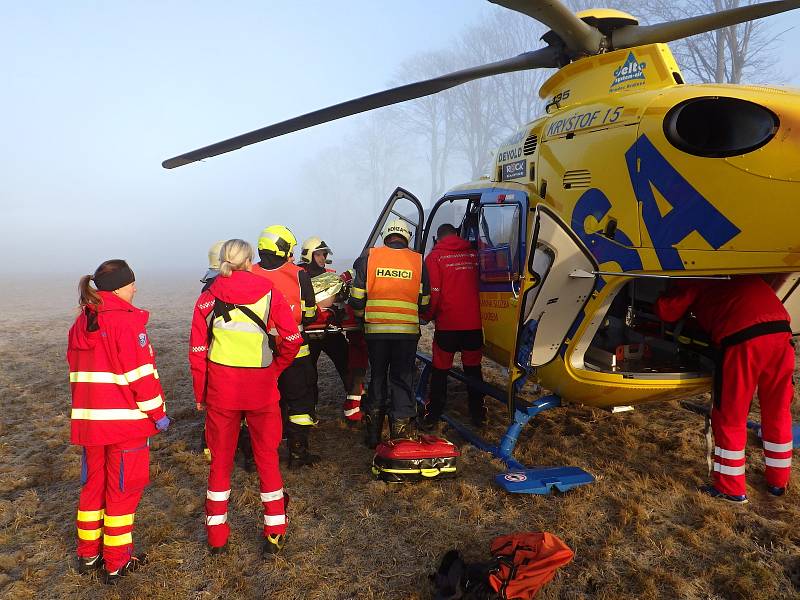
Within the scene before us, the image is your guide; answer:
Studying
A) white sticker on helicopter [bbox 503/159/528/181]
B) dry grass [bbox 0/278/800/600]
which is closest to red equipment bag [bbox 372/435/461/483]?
dry grass [bbox 0/278/800/600]

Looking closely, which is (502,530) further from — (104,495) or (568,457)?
→ (104,495)

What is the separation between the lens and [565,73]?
4375mm

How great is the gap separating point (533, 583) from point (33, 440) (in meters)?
5.16

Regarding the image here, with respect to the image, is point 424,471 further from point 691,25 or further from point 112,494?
point 691,25

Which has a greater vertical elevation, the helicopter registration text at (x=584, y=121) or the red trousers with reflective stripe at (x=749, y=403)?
the helicopter registration text at (x=584, y=121)

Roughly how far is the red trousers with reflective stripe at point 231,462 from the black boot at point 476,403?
97.4 inches

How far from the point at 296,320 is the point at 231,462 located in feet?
4.94

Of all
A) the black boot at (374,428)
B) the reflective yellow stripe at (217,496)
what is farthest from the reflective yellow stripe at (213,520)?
the black boot at (374,428)

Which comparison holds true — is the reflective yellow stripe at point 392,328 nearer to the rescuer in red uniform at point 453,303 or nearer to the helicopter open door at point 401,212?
the rescuer in red uniform at point 453,303

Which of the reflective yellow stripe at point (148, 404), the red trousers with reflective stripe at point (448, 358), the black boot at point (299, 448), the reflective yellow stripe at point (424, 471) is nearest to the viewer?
the reflective yellow stripe at point (148, 404)

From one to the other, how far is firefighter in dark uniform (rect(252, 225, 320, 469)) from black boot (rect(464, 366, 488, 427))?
1.70m

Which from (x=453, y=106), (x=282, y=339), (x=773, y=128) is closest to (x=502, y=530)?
(x=282, y=339)

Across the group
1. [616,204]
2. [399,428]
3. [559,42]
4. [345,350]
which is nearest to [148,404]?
[399,428]

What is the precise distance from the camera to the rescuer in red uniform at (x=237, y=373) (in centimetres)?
309
